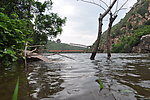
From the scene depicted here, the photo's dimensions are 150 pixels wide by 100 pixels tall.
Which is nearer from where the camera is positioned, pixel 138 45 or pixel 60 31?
pixel 60 31

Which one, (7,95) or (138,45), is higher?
(138,45)

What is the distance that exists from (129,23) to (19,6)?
6031cm

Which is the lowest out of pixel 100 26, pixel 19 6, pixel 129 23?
pixel 100 26

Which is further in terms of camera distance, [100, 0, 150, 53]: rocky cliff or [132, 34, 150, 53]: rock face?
[100, 0, 150, 53]: rocky cliff

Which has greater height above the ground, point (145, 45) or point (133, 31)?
point (133, 31)

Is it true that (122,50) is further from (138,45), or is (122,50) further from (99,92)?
(99,92)

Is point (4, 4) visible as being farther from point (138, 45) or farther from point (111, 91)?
point (138, 45)

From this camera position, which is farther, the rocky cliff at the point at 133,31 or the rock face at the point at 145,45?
the rocky cliff at the point at 133,31

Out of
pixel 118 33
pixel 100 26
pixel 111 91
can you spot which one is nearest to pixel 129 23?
pixel 118 33

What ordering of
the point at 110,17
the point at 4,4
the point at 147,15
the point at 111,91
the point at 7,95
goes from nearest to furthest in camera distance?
the point at 7,95 < the point at 111,91 < the point at 4,4 < the point at 110,17 < the point at 147,15

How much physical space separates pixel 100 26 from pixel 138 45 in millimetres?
29756

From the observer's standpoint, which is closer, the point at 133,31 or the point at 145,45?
the point at 145,45

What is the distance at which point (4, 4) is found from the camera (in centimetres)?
746

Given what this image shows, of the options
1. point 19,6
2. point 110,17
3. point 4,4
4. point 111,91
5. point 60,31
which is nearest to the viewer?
point 111,91
